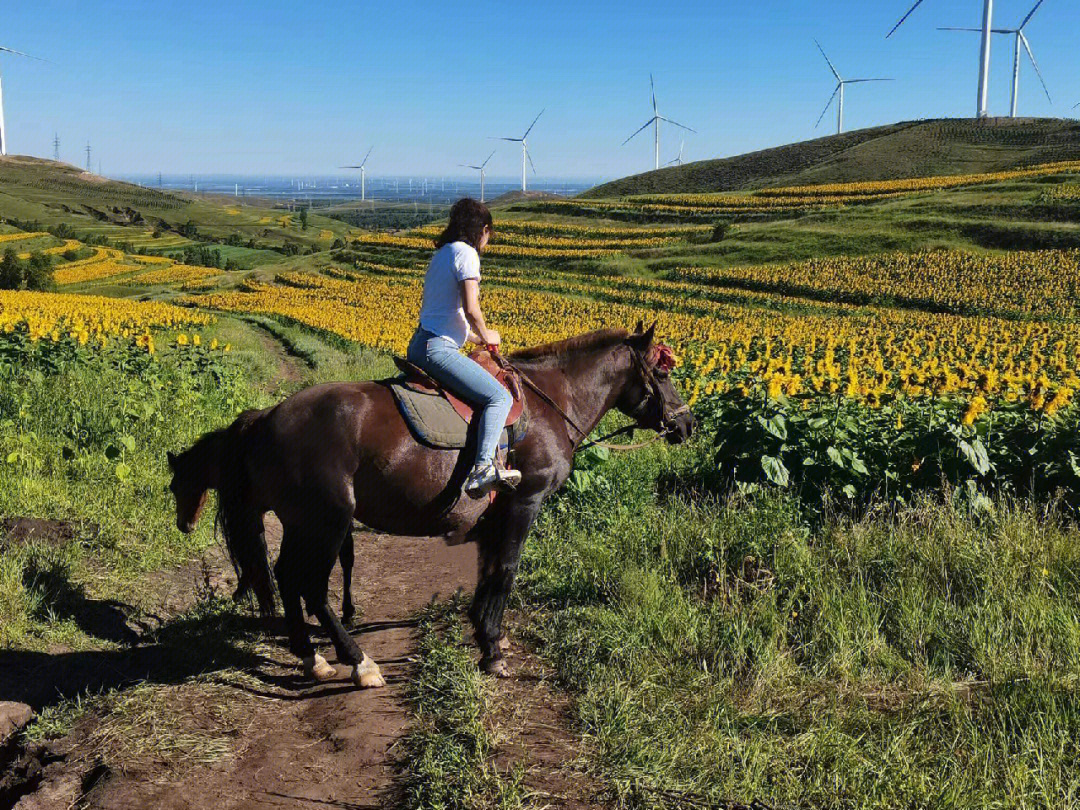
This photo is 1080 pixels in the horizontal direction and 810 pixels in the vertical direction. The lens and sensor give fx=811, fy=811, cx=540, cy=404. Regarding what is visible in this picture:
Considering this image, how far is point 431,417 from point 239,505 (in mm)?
1476

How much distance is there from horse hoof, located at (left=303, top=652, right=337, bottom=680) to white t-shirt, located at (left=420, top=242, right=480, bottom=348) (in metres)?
2.33

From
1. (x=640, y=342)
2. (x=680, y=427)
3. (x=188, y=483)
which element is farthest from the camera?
(x=680, y=427)

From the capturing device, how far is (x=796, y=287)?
4666 centimetres

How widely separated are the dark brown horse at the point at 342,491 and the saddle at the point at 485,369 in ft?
0.75

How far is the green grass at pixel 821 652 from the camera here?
387 cm

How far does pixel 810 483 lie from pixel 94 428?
814cm

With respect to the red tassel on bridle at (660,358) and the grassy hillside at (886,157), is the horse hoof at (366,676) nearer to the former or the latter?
the red tassel on bridle at (660,358)

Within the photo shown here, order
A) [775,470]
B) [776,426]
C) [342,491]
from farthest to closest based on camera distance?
[776,426] < [775,470] < [342,491]

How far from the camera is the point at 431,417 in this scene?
536 centimetres

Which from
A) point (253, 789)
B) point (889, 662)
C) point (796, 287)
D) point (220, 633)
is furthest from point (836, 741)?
point (796, 287)

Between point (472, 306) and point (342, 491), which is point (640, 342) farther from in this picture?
point (342, 491)

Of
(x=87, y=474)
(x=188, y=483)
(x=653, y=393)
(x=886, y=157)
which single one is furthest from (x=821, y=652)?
(x=886, y=157)

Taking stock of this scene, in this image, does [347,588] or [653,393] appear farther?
[653,393]

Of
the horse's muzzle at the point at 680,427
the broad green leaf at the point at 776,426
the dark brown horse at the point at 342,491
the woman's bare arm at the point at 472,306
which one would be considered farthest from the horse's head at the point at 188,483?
the broad green leaf at the point at 776,426
